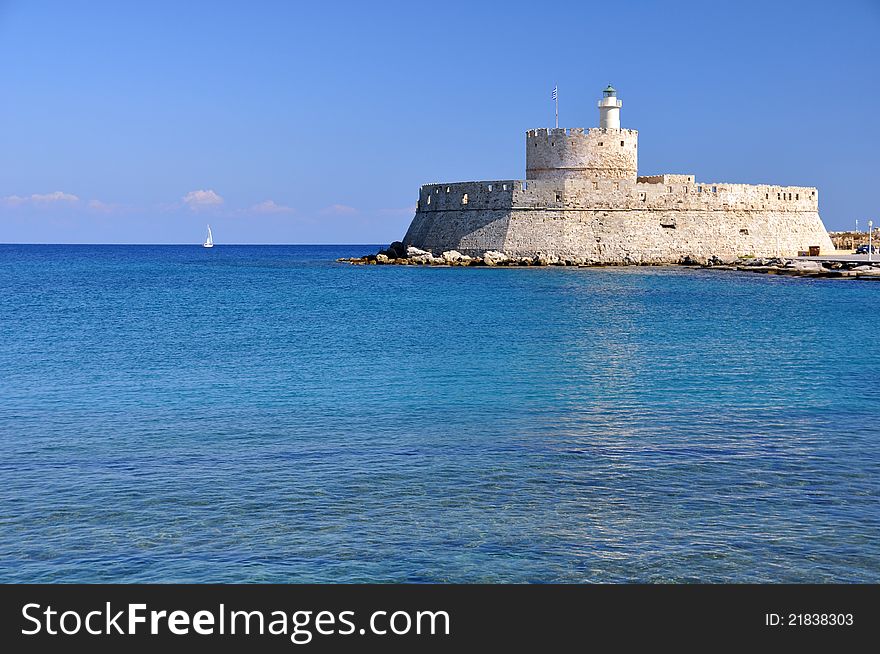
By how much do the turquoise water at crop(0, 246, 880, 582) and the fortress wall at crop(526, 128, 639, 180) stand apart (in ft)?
71.8

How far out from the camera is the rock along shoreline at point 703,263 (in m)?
33.9

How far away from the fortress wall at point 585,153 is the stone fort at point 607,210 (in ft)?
0.13

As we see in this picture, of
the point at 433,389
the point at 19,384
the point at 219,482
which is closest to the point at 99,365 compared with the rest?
the point at 19,384

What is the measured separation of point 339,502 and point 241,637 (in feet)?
8.63

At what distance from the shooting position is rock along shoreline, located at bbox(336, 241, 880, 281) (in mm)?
33906

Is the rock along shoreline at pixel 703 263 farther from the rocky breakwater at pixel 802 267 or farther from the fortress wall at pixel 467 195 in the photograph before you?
the fortress wall at pixel 467 195

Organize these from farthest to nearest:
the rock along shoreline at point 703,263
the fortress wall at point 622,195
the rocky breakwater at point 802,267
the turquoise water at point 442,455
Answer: the fortress wall at point 622,195
the rock along shoreline at point 703,263
the rocky breakwater at point 802,267
the turquoise water at point 442,455

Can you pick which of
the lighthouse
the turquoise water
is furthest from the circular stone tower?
the turquoise water

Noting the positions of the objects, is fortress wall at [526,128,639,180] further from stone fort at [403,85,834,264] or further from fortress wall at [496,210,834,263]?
fortress wall at [496,210,834,263]

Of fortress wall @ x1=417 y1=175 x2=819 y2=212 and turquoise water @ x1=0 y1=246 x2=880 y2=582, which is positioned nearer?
turquoise water @ x1=0 y1=246 x2=880 y2=582

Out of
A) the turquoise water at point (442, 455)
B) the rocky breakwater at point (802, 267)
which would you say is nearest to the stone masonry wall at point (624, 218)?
the rocky breakwater at point (802, 267)

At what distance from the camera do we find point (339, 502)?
651 centimetres

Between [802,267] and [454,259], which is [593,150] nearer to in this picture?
[454,259]

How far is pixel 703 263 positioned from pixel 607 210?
15.2 feet
